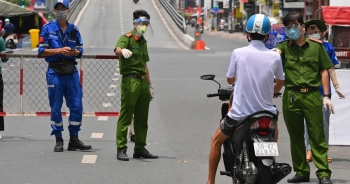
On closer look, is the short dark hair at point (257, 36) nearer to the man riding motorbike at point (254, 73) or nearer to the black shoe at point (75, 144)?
the man riding motorbike at point (254, 73)

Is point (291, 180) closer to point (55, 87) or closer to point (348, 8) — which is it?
point (55, 87)

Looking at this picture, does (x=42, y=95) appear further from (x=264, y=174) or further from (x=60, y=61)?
(x=264, y=174)

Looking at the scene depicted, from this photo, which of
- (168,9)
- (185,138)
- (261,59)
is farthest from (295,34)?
(168,9)

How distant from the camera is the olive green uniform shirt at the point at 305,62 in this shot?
356 inches

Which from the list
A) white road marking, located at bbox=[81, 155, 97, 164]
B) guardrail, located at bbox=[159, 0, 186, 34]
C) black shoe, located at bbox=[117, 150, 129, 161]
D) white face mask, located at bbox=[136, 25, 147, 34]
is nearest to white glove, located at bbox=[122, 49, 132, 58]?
white face mask, located at bbox=[136, 25, 147, 34]

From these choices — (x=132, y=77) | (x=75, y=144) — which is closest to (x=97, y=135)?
(x=75, y=144)

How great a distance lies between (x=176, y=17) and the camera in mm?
56406

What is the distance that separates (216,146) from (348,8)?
19.2 meters

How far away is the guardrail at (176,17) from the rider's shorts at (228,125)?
1674 inches

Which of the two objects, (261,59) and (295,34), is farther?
(295,34)

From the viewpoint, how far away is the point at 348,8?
86.5 ft

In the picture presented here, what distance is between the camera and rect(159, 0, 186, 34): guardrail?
5129 centimetres

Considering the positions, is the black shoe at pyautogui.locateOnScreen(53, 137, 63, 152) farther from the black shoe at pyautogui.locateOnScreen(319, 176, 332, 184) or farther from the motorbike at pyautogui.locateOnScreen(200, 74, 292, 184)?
the motorbike at pyautogui.locateOnScreen(200, 74, 292, 184)

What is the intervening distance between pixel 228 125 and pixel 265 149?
0.54m
